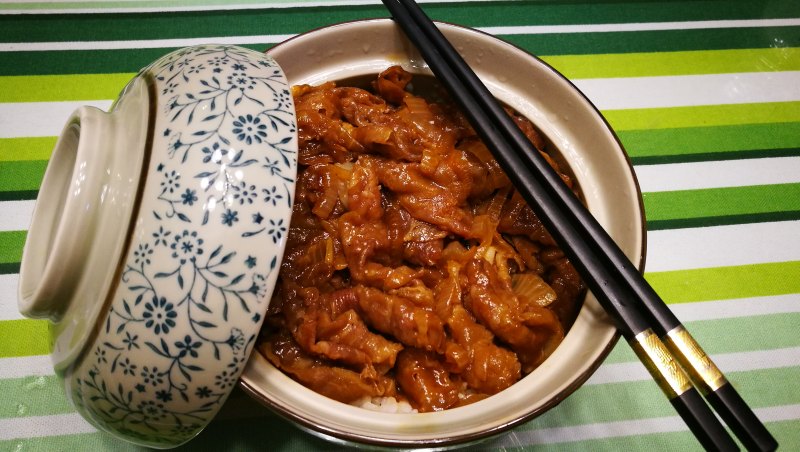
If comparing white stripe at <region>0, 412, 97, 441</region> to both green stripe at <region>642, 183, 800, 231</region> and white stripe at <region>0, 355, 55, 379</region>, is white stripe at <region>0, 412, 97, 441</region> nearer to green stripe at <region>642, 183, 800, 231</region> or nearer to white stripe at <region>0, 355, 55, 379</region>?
white stripe at <region>0, 355, 55, 379</region>

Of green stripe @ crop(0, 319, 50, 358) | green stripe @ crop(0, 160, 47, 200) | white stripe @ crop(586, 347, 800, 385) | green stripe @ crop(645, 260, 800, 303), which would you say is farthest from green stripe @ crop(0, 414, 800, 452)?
green stripe @ crop(0, 160, 47, 200)

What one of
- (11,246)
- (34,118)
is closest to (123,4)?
(34,118)

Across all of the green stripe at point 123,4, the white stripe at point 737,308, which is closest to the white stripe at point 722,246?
the white stripe at point 737,308

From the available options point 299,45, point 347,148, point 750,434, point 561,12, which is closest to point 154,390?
point 347,148

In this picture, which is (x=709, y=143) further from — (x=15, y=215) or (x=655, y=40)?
(x=15, y=215)

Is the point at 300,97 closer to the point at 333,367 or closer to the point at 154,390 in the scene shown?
the point at 333,367

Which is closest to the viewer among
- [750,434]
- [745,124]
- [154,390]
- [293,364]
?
[750,434]
